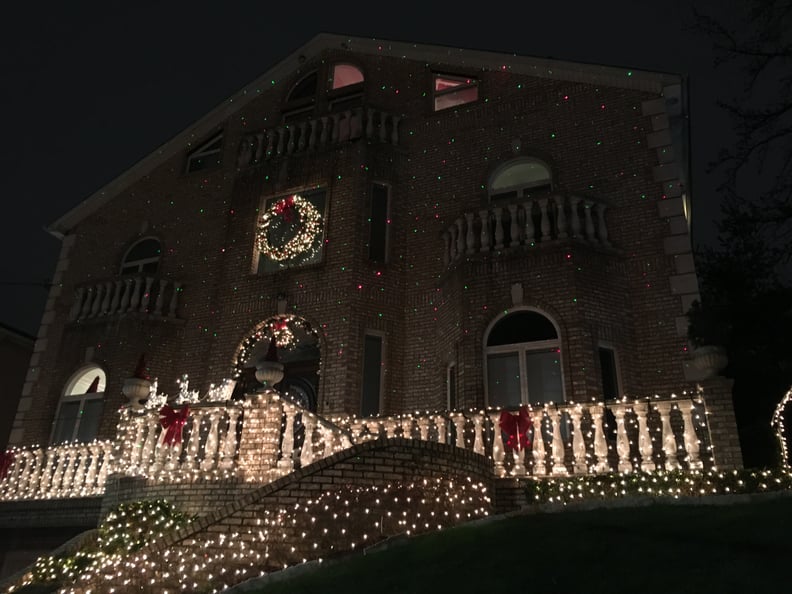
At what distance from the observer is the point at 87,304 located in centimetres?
1642

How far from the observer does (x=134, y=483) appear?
31.7 ft

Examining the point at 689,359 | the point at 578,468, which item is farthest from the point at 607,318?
the point at 578,468

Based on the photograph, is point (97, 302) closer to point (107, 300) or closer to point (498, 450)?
point (107, 300)

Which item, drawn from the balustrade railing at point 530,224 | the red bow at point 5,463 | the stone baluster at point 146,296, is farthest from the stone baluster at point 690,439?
the red bow at point 5,463

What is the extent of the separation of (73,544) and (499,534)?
602 centimetres

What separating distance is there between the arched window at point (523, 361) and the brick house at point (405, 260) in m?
0.03

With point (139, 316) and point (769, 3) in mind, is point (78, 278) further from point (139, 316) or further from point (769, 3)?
point (769, 3)

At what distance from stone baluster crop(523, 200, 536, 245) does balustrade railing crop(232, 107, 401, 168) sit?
4429 mm

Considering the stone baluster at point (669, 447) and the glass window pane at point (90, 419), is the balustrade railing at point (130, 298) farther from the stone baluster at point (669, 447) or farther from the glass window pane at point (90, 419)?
the stone baluster at point (669, 447)

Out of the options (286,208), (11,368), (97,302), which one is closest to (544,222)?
(286,208)

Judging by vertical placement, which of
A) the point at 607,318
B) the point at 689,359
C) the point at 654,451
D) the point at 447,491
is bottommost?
the point at 447,491

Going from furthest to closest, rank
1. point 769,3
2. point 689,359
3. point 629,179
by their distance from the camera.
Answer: point 629,179 → point 689,359 → point 769,3

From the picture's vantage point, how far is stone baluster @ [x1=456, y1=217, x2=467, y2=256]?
13.1m

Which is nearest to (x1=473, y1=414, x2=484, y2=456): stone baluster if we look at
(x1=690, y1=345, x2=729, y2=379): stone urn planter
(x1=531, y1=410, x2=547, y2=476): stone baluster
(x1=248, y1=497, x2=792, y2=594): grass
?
(x1=531, y1=410, x2=547, y2=476): stone baluster
